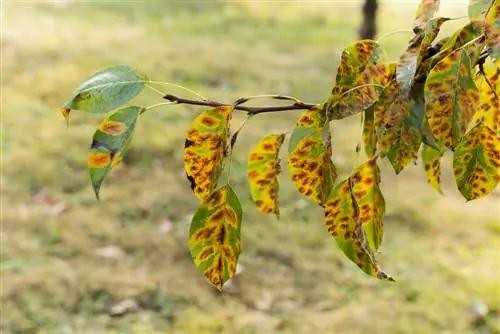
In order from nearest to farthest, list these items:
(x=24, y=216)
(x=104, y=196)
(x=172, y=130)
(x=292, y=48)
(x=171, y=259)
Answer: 1. (x=171, y=259)
2. (x=24, y=216)
3. (x=104, y=196)
4. (x=172, y=130)
5. (x=292, y=48)

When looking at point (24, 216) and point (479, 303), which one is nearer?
point (479, 303)

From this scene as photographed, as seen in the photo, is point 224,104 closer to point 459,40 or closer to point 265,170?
point 265,170

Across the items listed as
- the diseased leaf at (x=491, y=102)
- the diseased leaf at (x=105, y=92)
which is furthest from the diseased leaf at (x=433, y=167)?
the diseased leaf at (x=105, y=92)

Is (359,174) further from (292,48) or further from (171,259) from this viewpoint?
(292,48)

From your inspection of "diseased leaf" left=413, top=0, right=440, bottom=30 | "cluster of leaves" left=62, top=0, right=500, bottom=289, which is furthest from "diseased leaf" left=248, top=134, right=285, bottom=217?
"diseased leaf" left=413, top=0, right=440, bottom=30

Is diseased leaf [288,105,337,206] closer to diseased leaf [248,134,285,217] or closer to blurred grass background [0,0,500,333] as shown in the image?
diseased leaf [248,134,285,217]

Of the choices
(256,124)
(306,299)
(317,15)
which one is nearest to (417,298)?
(306,299)

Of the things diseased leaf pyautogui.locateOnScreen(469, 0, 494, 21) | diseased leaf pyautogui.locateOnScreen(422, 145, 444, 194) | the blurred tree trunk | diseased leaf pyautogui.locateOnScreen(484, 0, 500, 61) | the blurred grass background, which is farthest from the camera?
the blurred tree trunk

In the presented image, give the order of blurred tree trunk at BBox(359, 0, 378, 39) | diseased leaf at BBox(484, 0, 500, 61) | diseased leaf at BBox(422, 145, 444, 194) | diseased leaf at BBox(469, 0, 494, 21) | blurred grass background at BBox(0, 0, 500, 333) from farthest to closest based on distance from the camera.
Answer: blurred tree trunk at BBox(359, 0, 378, 39), blurred grass background at BBox(0, 0, 500, 333), diseased leaf at BBox(422, 145, 444, 194), diseased leaf at BBox(469, 0, 494, 21), diseased leaf at BBox(484, 0, 500, 61)
